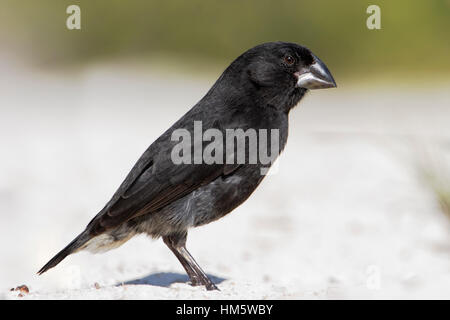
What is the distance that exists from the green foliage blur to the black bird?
8.78 meters

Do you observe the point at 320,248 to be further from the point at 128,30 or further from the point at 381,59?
the point at 128,30

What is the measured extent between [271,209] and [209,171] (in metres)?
3.31

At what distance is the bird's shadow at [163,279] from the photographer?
5.55 m

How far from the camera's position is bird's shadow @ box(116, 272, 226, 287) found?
5.55 metres

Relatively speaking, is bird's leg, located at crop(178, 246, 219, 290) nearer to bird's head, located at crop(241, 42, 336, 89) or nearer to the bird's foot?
the bird's foot

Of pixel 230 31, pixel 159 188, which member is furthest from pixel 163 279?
pixel 230 31

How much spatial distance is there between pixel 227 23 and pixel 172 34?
1.62 meters

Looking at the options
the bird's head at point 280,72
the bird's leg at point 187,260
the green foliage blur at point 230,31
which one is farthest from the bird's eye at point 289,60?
the green foliage blur at point 230,31

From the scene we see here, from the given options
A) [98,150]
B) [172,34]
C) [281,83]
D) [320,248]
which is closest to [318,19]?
[172,34]

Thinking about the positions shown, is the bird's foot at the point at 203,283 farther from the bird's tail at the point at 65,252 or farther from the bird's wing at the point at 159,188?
the bird's tail at the point at 65,252

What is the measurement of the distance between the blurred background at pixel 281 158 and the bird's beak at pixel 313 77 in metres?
1.21

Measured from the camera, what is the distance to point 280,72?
17.6 feet

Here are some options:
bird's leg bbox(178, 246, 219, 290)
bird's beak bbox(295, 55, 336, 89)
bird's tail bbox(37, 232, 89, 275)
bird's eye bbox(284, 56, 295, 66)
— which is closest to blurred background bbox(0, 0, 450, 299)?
bird's leg bbox(178, 246, 219, 290)

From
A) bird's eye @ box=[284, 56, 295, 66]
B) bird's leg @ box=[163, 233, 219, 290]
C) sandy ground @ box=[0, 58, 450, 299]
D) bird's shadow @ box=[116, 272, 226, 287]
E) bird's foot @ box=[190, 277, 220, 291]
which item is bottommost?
sandy ground @ box=[0, 58, 450, 299]
